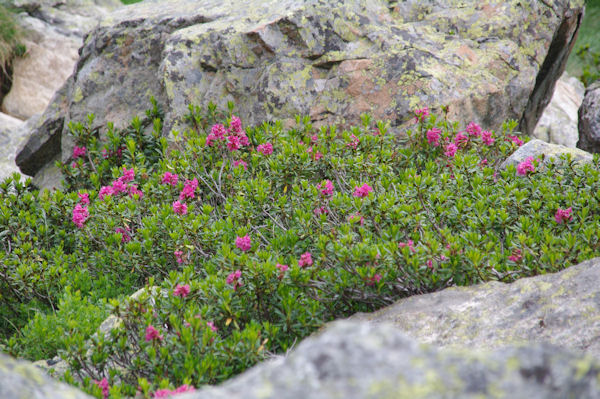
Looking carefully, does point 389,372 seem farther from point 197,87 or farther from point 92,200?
point 197,87

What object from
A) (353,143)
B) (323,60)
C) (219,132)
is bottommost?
(353,143)

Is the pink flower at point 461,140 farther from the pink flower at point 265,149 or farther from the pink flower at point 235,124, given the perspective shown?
the pink flower at point 235,124

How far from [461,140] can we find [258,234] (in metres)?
2.74

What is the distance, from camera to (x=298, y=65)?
6879 mm

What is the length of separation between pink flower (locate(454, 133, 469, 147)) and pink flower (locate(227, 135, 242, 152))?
2.51m

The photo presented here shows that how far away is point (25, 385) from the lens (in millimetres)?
1854

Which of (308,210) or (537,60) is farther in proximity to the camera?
(537,60)

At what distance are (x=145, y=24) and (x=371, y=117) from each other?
3678 mm

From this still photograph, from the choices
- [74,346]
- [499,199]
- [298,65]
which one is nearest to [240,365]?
[74,346]

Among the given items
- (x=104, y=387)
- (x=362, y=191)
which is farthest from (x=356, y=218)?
(x=104, y=387)

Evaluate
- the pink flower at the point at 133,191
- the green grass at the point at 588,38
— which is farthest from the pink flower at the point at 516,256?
the green grass at the point at 588,38

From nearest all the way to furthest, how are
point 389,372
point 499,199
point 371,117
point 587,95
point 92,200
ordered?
point 389,372 < point 499,199 < point 92,200 < point 371,117 < point 587,95

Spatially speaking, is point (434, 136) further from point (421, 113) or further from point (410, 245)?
point (410, 245)

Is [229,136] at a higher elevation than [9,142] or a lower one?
higher
